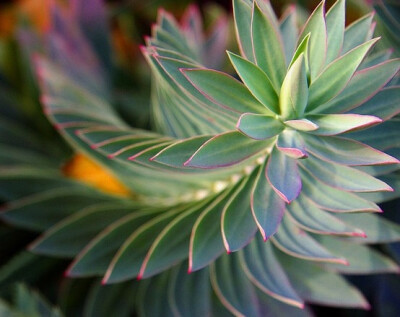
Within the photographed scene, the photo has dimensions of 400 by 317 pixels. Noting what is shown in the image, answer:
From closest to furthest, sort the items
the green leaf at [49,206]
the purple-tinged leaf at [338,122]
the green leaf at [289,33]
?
the purple-tinged leaf at [338,122] < the green leaf at [289,33] < the green leaf at [49,206]

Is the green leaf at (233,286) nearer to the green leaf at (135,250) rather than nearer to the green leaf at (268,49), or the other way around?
the green leaf at (135,250)

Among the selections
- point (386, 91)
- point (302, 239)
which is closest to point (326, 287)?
point (302, 239)

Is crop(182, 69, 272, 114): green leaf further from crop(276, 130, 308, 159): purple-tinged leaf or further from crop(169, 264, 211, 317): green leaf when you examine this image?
crop(169, 264, 211, 317): green leaf

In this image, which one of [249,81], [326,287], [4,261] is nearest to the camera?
[249,81]

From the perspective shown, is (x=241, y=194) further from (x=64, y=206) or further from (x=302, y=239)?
(x=64, y=206)

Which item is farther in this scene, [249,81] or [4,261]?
[4,261]

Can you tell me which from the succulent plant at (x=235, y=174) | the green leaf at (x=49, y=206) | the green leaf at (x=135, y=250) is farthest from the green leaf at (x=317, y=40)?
the green leaf at (x=49, y=206)

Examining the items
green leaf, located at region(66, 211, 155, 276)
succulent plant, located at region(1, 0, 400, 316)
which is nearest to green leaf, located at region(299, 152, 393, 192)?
succulent plant, located at region(1, 0, 400, 316)

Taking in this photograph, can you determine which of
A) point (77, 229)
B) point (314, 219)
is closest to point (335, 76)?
point (314, 219)
